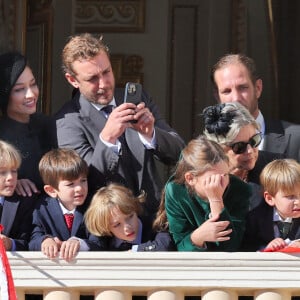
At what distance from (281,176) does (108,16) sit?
3.88 m

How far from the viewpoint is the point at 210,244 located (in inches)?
248

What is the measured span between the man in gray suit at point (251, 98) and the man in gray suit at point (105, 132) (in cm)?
32

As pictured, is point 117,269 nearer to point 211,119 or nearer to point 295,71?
point 211,119

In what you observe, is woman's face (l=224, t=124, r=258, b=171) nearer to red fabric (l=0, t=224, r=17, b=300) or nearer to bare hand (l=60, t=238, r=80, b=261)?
bare hand (l=60, t=238, r=80, b=261)

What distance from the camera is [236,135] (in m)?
6.55

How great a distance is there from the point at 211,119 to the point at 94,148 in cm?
51

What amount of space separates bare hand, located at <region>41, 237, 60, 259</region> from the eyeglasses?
34.8 inches

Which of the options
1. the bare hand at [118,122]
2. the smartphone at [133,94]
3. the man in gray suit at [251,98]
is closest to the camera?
the bare hand at [118,122]

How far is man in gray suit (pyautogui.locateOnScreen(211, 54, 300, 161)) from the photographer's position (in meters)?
6.83

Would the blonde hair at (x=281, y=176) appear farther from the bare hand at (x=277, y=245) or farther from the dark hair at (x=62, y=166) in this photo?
the dark hair at (x=62, y=166)

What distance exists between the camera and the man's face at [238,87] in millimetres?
6832

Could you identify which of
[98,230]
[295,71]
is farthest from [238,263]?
[295,71]

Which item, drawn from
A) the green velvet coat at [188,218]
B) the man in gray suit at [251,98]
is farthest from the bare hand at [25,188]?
the man in gray suit at [251,98]

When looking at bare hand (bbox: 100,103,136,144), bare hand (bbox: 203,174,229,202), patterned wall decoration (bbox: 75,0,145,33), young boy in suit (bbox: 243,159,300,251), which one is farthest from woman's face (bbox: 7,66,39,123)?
patterned wall decoration (bbox: 75,0,145,33)
